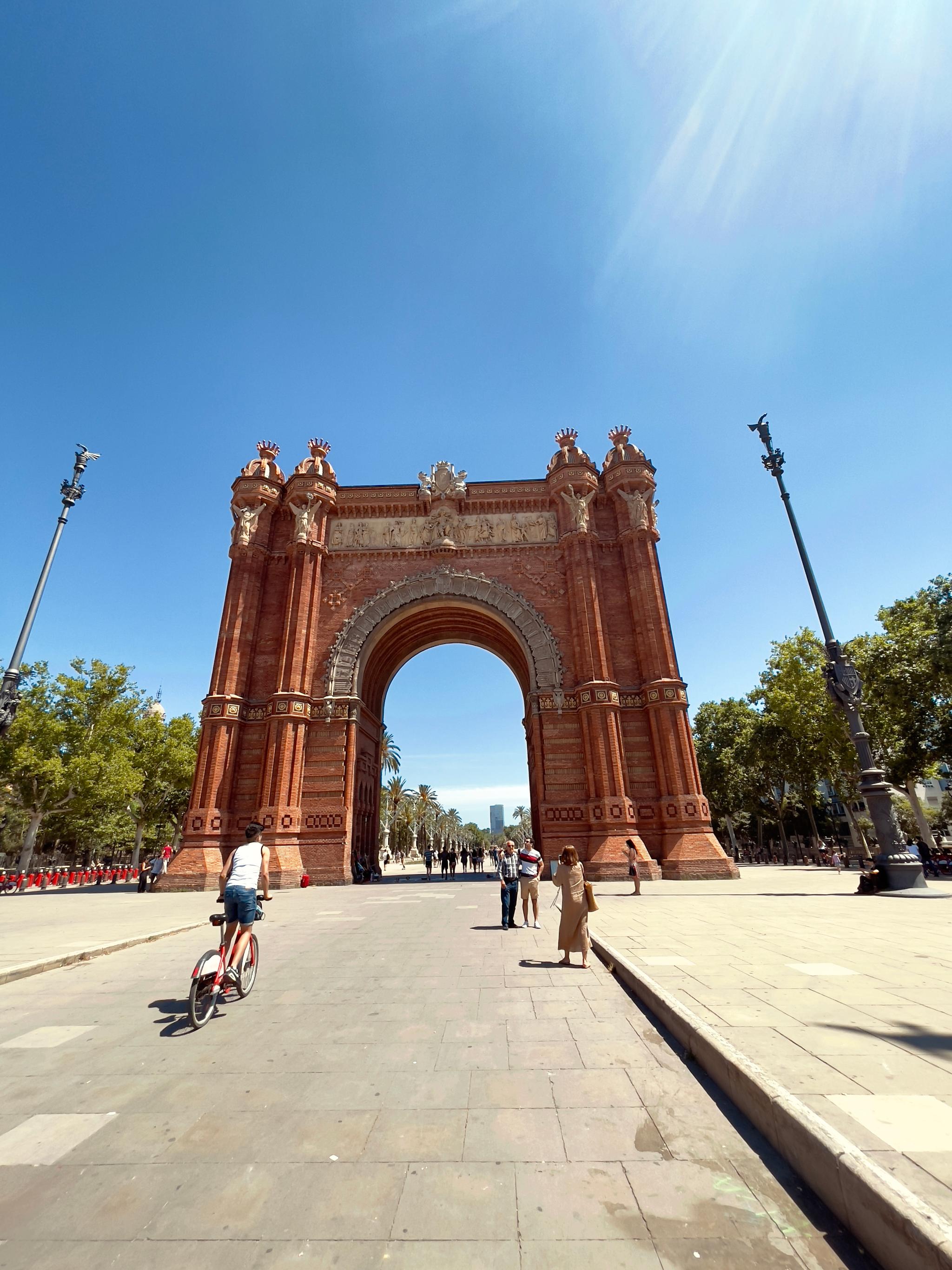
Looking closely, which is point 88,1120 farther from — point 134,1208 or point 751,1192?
point 751,1192

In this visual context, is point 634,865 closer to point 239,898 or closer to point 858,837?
point 239,898

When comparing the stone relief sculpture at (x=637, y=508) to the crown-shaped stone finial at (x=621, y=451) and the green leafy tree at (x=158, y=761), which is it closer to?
the crown-shaped stone finial at (x=621, y=451)

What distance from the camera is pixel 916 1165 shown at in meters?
2.47

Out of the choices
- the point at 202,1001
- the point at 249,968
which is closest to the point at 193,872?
the point at 249,968

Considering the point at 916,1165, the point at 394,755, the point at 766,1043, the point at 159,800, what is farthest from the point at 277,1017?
the point at 394,755

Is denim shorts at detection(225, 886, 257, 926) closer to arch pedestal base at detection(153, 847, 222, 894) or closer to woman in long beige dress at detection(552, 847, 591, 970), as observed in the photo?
woman in long beige dress at detection(552, 847, 591, 970)

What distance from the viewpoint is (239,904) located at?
6.08 metres

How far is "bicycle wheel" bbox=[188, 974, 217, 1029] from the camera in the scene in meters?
5.11

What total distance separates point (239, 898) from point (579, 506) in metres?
23.2

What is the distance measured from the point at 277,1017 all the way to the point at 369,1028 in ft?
3.66

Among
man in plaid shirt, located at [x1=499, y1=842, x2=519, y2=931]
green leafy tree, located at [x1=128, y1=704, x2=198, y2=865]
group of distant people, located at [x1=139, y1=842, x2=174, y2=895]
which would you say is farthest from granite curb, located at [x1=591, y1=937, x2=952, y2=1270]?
green leafy tree, located at [x1=128, y1=704, x2=198, y2=865]

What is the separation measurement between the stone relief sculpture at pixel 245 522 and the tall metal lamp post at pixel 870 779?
22.7 m

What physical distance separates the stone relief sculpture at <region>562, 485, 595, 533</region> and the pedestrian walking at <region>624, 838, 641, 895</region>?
Answer: 530 inches

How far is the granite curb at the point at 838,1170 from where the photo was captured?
2.03m
